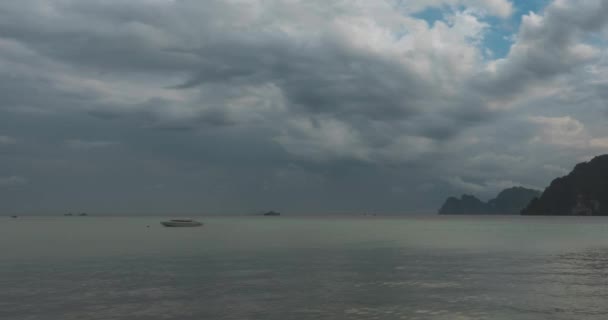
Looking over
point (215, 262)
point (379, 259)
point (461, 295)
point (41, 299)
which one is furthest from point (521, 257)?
point (41, 299)

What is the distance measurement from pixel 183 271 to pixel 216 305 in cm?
1946

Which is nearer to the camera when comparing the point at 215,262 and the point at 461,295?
the point at 461,295

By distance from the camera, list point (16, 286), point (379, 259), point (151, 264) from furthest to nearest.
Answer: point (379, 259), point (151, 264), point (16, 286)

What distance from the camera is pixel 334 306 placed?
30688 millimetres

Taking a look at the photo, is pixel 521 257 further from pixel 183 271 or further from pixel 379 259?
pixel 183 271

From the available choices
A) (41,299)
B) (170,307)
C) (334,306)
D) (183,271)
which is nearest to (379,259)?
(183,271)

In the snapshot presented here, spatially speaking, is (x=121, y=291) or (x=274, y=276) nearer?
(x=121, y=291)

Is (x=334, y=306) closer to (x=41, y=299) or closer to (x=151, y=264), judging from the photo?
(x=41, y=299)

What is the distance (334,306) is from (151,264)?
108 feet

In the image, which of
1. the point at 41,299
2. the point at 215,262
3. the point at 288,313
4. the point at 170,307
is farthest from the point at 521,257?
the point at 41,299

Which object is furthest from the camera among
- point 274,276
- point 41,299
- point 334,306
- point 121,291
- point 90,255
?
point 90,255

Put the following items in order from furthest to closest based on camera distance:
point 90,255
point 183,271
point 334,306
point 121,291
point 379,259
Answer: point 90,255, point 379,259, point 183,271, point 121,291, point 334,306

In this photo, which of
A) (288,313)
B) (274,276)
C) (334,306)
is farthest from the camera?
(274,276)

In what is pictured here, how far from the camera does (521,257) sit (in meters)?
64.5
